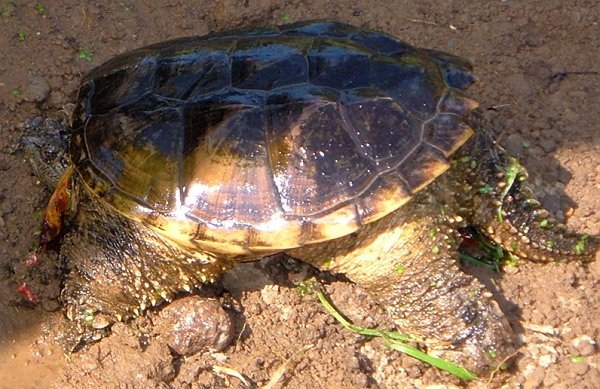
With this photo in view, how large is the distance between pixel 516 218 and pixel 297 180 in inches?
45.2

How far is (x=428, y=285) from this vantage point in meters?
3.13

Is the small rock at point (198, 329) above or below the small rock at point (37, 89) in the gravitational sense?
below

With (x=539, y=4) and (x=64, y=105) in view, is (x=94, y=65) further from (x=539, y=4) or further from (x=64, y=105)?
(x=539, y=4)

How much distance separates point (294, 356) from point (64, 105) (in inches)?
74.2

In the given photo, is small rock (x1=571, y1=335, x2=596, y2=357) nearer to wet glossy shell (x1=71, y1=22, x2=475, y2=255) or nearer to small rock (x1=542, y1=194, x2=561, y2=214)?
small rock (x1=542, y1=194, x2=561, y2=214)

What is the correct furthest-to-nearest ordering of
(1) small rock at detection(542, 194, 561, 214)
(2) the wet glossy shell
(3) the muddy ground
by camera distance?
(1) small rock at detection(542, 194, 561, 214)
(3) the muddy ground
(2) the wet glossy shell

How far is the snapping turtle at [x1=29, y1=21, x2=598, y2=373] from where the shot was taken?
2910 millimetres

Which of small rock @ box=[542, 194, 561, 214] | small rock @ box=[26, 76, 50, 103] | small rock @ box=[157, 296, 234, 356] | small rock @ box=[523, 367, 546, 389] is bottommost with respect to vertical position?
small rock @ box=[523, 367, 546, 389]

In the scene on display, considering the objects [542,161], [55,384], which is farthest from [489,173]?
[55,384]

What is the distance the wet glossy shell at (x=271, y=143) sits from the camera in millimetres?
2900

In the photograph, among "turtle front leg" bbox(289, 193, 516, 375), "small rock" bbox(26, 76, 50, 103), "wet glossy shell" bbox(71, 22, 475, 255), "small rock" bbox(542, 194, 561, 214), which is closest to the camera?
"wet glossy shell" bbox(71, 22, 475, 255)

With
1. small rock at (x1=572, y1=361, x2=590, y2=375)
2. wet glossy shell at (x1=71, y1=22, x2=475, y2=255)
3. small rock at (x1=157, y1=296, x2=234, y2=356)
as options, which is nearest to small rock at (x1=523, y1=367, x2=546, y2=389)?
small rock at (x1=572, y1=361, x2=590, y2=375)

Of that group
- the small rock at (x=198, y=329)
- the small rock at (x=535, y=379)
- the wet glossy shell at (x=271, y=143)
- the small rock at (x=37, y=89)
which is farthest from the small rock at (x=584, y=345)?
the small rock at (x=37, y=89)

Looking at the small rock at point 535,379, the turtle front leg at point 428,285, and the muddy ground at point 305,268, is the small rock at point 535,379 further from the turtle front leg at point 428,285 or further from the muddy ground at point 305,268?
the turtle front leg at point 428,285
